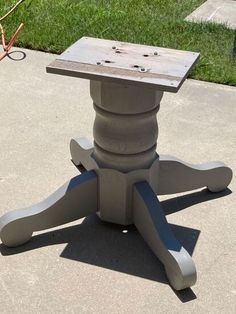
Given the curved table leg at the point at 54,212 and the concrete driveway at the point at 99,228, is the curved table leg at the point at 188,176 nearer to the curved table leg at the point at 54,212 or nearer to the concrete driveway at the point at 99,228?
the concrete driveway at the point at 99,228

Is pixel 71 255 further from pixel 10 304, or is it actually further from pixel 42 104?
pixel 42 104

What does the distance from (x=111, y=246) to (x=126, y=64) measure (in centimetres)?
69

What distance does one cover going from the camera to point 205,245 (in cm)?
224

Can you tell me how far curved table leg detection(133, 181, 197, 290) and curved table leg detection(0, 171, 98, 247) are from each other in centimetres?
18

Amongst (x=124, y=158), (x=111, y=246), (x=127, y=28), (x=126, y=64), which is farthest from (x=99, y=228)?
(x=127, y=28)

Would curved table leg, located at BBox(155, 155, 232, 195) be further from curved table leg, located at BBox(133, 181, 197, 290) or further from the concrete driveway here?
curved table leg, located at BBox(133, 181, 197, 290)

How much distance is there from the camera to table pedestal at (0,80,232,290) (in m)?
2.03

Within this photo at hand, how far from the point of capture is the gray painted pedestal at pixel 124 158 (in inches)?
77.8

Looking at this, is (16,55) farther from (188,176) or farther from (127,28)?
(188,176)

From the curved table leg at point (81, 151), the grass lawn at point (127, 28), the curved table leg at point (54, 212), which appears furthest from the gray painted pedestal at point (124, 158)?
the grass lawn at point (127, 28)

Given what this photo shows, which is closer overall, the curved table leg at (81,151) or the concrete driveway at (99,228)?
the concrete driveway at (99,228)

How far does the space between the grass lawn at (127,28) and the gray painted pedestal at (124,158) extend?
156 cm

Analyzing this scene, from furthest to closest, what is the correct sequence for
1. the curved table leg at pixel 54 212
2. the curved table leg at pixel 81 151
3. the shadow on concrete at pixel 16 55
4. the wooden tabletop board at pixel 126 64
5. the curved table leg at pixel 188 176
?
the shadow on concrete at pixel 16 55
the curved table leg at pixel 81 151
the curved table leg at pixel 188 176
the curved table leg at pixel 54 212
the wooden tabletop board at pixel 126 64

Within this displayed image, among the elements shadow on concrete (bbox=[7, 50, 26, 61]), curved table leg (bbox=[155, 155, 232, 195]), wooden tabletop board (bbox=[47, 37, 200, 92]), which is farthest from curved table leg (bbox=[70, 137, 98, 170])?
shadow on concrete (bbox=[7, 50, 26, 61])
